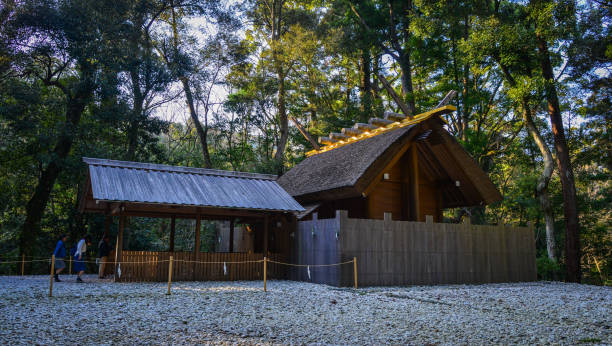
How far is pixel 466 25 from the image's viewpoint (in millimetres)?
22938

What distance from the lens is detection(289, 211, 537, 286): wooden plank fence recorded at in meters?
12.5

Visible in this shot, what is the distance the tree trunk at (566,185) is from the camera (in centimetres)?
1706

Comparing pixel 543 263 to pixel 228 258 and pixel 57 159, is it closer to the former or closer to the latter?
pixel 228 258

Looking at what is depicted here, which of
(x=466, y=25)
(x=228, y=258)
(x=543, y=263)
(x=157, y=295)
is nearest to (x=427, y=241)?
(x=228, y=258)

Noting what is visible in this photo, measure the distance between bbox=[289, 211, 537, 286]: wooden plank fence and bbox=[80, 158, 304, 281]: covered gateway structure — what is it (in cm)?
140

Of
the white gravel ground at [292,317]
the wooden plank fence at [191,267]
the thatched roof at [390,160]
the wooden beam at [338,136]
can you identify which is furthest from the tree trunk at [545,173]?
the wooden plank fence at [191,267]

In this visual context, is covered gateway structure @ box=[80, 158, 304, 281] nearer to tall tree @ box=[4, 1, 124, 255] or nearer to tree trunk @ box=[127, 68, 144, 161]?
tall tree @ box=[4, 1, 124, 255]

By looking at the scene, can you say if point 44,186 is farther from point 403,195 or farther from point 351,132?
point 403,195

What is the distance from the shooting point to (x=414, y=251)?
1355 cm

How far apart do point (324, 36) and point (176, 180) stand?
16.1 metres

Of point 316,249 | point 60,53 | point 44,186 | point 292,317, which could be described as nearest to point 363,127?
point 316,249

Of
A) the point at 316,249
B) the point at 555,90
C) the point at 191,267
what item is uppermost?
the point at 555,90

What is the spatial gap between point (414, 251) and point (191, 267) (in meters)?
7.05

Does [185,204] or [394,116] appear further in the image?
[394,116]
